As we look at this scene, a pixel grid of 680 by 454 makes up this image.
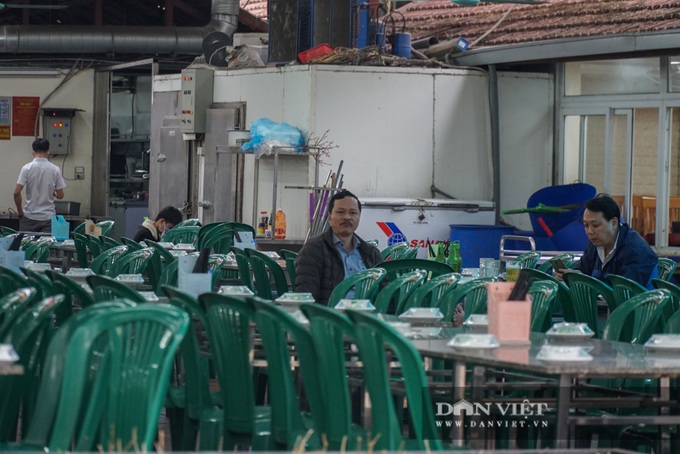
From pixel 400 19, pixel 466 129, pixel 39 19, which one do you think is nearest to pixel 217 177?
pixel 466 129

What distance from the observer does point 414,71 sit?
16.5 m

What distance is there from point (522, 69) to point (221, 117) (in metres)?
3.54

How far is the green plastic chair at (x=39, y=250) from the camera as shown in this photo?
10984 mm

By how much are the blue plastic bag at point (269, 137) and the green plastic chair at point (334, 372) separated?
35.2 feet

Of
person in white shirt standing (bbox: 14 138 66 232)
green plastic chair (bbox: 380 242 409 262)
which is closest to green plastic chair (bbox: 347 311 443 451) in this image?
green plastic chair (bbox: 380 242 409 262)

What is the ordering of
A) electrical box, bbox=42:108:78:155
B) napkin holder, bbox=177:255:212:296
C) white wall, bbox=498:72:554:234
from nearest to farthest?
napkin holder, bbox=177:255:212:296, white wall, bbox=498:72:554:234, electrical box, bbox=42:108:78:155

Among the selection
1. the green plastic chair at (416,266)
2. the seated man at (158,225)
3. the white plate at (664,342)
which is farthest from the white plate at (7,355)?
the seated man at (158,225)

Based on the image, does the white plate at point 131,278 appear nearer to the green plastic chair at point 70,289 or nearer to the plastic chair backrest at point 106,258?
the plastic chair backrest at point 106,258

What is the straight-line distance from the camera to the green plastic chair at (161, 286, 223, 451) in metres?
5.46

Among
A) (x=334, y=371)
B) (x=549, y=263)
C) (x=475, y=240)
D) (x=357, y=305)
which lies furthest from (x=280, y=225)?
(x=334, y=371)

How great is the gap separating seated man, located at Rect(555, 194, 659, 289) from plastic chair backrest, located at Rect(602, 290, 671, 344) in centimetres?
194

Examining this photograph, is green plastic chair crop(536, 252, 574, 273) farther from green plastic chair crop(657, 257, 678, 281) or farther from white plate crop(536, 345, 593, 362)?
white plate crop(536, 345, 593, 362)

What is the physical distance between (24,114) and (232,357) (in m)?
16.5

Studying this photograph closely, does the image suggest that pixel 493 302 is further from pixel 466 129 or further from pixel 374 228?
pixel 466 129
